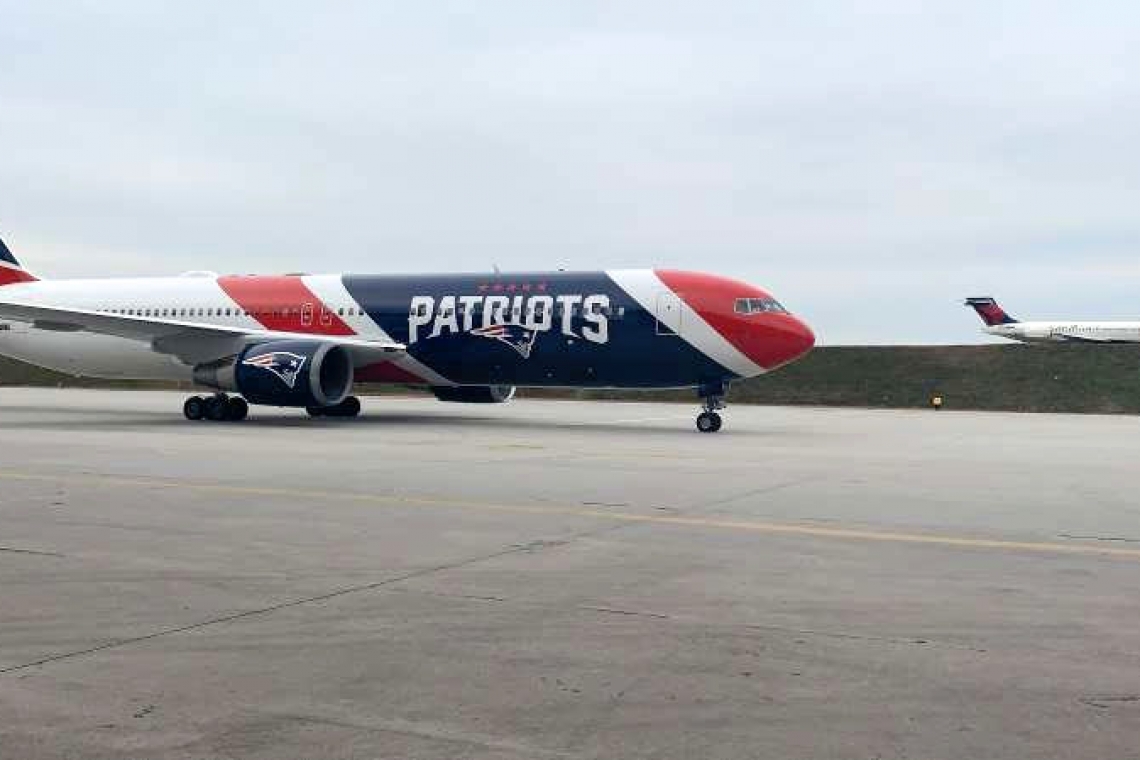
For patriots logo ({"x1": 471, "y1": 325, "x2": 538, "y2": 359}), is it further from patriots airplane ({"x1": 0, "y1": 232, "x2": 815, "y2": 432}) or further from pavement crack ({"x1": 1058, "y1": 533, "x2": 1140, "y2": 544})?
pavement crack ({"x1": 1058, "y1": 533, "x2": 1140, "y2": 544})

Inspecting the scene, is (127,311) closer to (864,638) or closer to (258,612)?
(258,612)

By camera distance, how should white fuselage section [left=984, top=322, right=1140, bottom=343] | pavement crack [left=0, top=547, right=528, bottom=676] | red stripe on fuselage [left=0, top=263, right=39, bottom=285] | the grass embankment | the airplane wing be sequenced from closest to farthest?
1. pavement crack [left=0, top=547, right=528, bottom=676]
2. the airplane wing
3. red stripe on fuselage [left=0, top=263, right=39, bottom=285]
4. the grass embankment
5. white fuselage section [left=984, top=322, right=1140, bottom=343]

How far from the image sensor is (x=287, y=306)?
26641 mm

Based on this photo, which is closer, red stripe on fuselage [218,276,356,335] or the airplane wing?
the airplane wing

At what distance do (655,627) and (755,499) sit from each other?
5.82 m

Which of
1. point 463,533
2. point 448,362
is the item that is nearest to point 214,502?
point 463,533

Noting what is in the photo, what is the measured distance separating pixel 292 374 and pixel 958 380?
29.8 metres

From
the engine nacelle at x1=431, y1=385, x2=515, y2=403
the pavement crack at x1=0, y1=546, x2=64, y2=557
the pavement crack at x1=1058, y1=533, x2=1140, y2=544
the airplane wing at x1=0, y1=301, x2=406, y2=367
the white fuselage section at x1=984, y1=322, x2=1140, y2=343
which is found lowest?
the pavement crack at x1=0, y1=546, x2=64, y2=557

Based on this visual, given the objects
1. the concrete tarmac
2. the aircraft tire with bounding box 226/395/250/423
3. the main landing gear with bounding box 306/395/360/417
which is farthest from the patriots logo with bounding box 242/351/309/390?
the concrete tarmac

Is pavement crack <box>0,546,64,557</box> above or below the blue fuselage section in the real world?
below

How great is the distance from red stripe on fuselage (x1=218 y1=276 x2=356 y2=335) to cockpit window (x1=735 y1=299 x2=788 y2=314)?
934cm

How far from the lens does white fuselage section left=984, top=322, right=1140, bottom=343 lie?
73.8 metres

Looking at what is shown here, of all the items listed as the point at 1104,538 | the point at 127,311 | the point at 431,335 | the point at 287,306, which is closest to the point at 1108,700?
the point at 1104,538

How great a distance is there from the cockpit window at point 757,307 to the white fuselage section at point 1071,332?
58.6m
